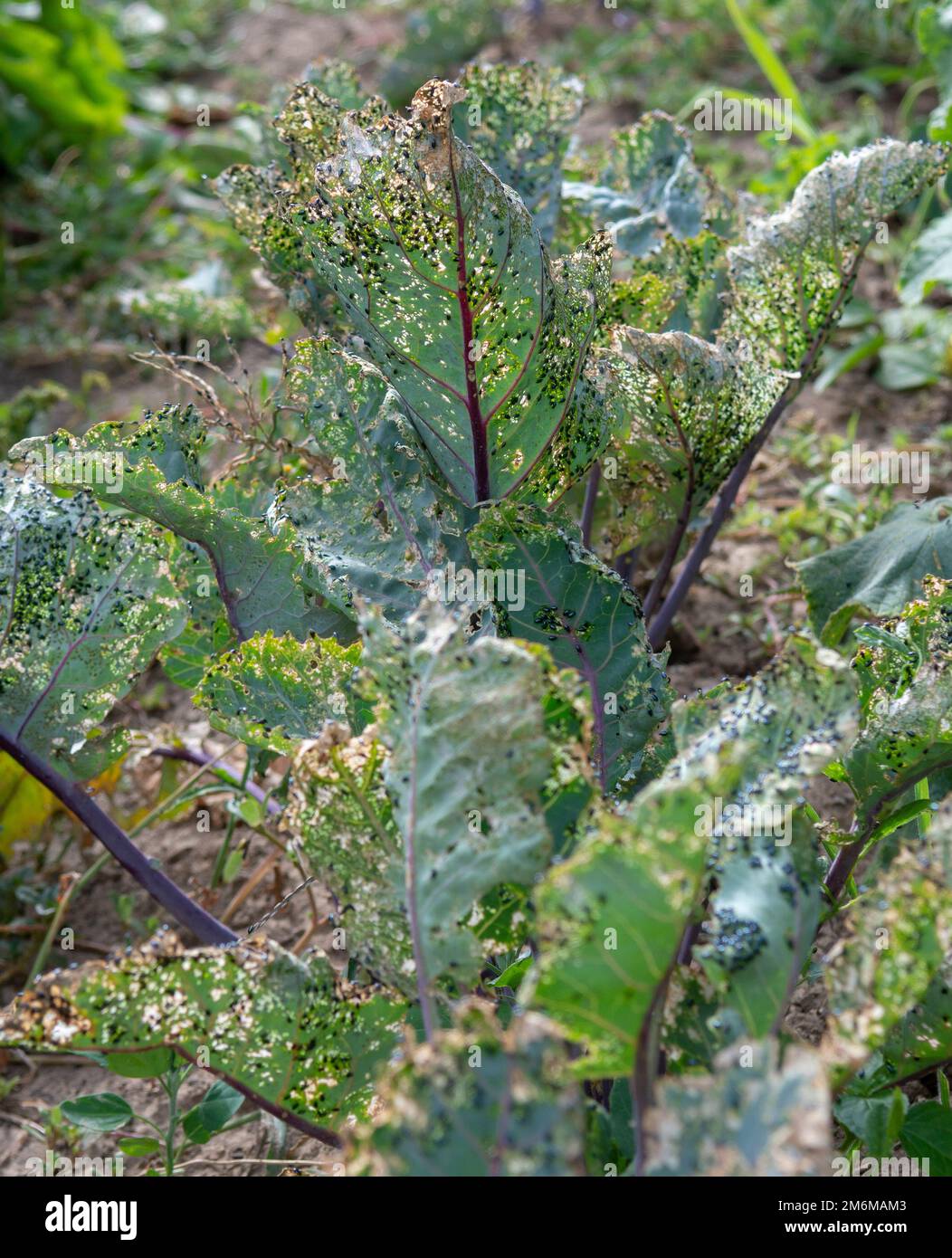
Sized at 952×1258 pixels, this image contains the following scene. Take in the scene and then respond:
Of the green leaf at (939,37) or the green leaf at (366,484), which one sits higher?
the green leaf at (939,37)

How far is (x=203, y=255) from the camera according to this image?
3998 millimetres

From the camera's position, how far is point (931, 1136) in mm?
1274

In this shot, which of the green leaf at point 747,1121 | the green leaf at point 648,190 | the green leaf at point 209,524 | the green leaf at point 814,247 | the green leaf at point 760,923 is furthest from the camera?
the green leaf at point 648,190

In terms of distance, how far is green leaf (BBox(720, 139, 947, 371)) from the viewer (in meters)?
1.73

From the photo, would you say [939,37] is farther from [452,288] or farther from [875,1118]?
[875,1118]

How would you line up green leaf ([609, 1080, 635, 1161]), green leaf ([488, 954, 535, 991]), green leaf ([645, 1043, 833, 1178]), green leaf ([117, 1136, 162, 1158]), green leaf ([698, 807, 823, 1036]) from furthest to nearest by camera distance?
1. green leaf ([117, 1136, 162, 1158])
2. green leaf ([488, 954, 535, 991])
3. green leaf ([609, 1080, 635, 1161])
4. green leaf ([698, 807, 823, 1036])
5. green leaf ([645, 1043, 833, 1178])

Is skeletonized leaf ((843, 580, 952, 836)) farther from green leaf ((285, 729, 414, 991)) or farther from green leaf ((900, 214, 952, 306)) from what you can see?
green leaf ((900, 214, 952, 306))

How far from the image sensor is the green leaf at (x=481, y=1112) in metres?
0.91

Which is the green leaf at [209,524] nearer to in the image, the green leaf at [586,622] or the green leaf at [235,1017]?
the green leaf at [586,622]

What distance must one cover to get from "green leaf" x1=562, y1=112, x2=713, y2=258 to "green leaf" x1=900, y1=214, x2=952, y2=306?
1.56ft

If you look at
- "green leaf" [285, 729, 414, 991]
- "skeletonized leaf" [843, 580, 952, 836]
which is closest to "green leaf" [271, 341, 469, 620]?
"green leaf" [285, 729, 414, 991]

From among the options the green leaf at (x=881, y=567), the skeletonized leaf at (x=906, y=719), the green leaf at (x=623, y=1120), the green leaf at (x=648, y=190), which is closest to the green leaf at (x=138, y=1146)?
the green leaf at (x=623, y=1120)
